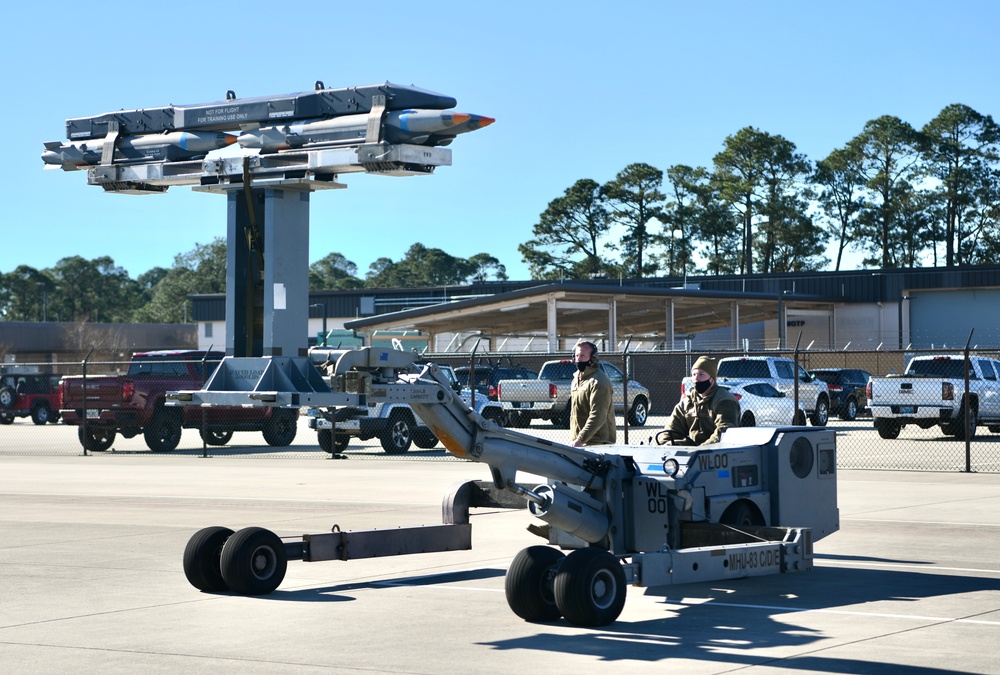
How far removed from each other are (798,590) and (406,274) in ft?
447

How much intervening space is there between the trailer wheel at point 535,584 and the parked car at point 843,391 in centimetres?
3199

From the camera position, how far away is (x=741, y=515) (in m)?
10.9

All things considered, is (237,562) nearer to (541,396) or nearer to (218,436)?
(218,436)

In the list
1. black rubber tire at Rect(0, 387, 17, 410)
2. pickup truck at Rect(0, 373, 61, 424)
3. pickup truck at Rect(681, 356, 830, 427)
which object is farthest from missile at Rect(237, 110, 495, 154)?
black rubber tire at Rect(0, 387, 17, 410)

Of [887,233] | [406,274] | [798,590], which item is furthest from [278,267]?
[406,274]

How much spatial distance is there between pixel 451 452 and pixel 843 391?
32.7 meters

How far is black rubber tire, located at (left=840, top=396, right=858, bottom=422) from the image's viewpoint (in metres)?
40.6

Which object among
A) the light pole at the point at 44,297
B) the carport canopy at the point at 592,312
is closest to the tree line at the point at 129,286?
the light pole at the point at 44,297

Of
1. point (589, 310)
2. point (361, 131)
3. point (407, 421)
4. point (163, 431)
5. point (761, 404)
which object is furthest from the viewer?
point (589, 310)

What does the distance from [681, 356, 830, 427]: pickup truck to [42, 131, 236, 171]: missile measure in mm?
20173

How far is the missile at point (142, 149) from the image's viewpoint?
16.1 metres

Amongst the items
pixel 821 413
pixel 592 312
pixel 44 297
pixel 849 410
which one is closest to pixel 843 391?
pixel 849 410

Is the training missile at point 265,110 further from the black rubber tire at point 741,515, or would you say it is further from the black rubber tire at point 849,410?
the black rubber tire at point 849,410

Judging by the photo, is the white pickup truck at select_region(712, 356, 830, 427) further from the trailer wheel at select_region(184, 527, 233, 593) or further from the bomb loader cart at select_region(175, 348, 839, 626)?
the trailer wheel at select_region(184, 527, 233, 593)
